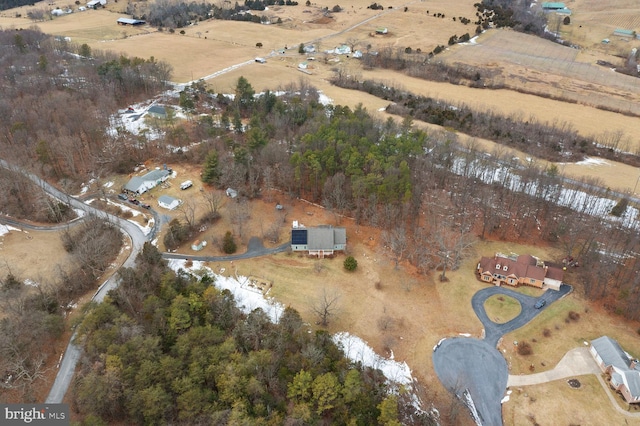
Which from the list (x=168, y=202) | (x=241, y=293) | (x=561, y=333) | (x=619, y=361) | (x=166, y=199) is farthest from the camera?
(x=166, y=199)

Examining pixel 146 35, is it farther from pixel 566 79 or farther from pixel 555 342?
pixel 555 342

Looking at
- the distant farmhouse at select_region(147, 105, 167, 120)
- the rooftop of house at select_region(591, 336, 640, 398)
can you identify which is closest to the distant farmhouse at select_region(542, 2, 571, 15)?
the distant farmhouse at select_region(147, 105, 167, 120)

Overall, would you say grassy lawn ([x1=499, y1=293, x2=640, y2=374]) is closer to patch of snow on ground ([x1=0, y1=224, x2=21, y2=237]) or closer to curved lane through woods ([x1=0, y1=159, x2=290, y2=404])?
curved lane through woods ([x1=0, y1=159, x2=290, y2=404])

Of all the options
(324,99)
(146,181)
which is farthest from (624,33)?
(146,181)

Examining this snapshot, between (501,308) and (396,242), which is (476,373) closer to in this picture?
(501,308)

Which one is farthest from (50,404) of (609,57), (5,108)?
(609,57)

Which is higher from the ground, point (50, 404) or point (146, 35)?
point (146, 35)
